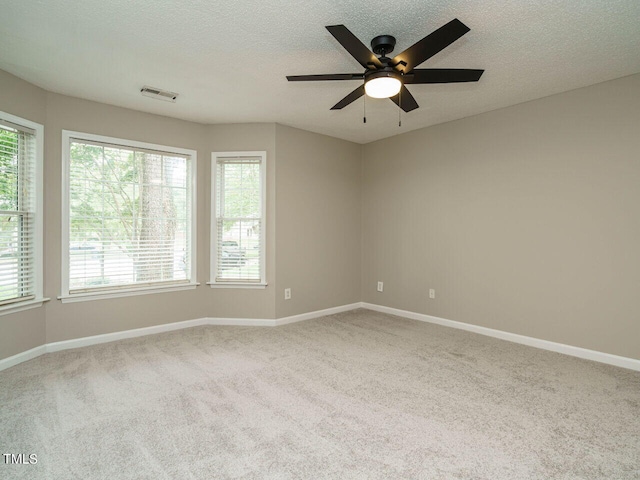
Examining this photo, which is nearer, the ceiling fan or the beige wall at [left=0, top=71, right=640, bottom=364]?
the ceiling fan

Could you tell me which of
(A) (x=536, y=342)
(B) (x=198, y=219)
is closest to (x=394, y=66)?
(B) (x=198, y=219)

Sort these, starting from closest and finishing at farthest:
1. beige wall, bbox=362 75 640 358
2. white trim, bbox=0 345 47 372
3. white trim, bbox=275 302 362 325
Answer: white trim, bbox=0 345 47 372 < beige wall, bbox=362 75 640 358 < white trim, bbox=275 302 362 325

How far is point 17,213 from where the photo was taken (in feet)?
10.3

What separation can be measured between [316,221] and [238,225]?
110cm

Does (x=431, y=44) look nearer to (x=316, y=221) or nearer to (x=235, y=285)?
(x=316, y=221)

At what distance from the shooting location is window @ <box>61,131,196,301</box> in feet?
11.8

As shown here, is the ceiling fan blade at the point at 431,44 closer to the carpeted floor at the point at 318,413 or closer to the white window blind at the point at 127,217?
the carpeted floor at the point at 318,413

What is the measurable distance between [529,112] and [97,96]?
452 cm

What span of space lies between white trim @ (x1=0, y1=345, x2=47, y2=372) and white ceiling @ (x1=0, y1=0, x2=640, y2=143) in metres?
2.52

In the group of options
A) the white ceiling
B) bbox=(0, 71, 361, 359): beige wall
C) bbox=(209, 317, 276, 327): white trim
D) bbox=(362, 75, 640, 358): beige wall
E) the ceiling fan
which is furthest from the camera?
bbox=(209, 317, 276, 327): white trim

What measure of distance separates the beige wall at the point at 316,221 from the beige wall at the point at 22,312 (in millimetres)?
2432

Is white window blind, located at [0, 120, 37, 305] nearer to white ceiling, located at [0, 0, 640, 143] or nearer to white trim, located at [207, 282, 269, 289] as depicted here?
white ceiling, located at [0, 0, 640, 143]

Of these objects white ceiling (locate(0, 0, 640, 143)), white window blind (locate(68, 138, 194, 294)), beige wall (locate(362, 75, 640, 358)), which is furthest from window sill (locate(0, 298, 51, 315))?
beige wall (locate(362, 75, 640, 358))

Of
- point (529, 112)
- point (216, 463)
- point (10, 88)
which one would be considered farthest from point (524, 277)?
point (10, 88)
